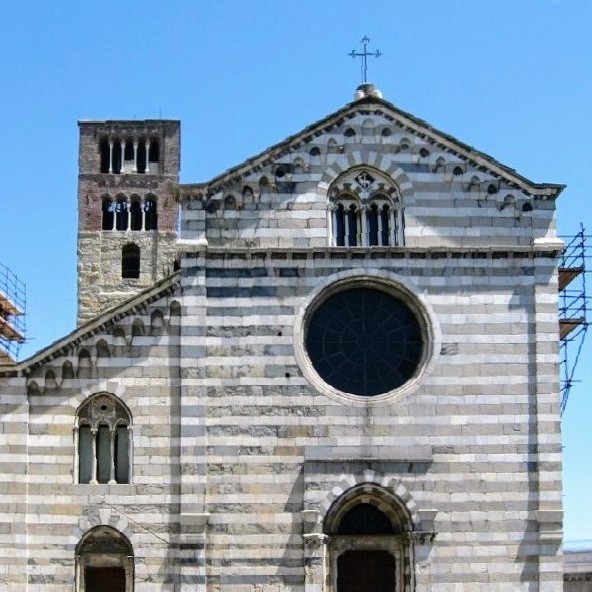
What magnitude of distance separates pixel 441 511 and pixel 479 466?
1.19 metres

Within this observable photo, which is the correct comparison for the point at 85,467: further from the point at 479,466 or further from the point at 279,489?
the point at 479,466

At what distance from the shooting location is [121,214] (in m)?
51.2

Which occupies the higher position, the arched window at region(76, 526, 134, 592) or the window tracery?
the window tracery

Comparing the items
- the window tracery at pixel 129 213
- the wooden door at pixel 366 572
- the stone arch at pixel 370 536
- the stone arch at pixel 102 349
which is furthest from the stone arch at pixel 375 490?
the window tracery at pixel 129 213

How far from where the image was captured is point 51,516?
87.7 feet

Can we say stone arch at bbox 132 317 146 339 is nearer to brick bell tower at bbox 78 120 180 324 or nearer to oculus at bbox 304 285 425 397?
oculus at bbox 304 285 425 397

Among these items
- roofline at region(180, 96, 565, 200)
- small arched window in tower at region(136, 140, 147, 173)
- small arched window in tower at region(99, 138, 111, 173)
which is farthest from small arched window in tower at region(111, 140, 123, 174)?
roofline at region(180, 96, 565, 200)

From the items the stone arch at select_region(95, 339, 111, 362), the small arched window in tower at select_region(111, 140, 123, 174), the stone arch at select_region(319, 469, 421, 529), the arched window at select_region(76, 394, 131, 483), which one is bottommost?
the stone arch at select_region(319, 469, 421, 529)

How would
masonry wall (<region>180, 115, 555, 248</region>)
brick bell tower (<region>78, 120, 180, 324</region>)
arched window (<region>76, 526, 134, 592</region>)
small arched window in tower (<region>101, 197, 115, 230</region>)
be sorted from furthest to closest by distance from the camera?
1. small arched window in tower (<region>101, 197, 115, 230</region>)
2. brick bell tower (<region>78, 120, 180, 324</region>)
3. masonry wall (<region>180, 115, 555, 248</region>)
4. arched window (<region>76, 526, 134, 592</region>)

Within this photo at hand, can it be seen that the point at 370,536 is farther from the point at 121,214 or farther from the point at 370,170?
the point at 121,214

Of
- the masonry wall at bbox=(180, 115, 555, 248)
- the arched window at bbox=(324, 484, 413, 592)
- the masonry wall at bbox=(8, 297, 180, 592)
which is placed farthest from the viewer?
the masonry wall at bbox=(180, 115, 555, 248)

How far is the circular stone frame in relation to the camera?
2734 cm

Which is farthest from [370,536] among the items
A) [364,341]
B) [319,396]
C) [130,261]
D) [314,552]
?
[130,261]

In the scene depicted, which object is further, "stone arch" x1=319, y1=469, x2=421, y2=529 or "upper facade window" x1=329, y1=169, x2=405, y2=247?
"upper facade window" x1=329, y1=169, x2=405, y2=247
